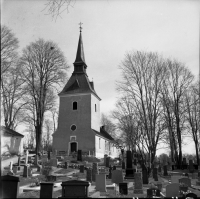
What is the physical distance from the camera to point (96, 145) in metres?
23.1

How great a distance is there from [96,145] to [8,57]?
64.2 ft

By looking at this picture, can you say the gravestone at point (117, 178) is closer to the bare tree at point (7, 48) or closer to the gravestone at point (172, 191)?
the gravestone at point (172, 191)

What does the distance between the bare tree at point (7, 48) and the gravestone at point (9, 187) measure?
2.14 metres

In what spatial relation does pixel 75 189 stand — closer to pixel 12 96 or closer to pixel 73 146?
pixel 12 96

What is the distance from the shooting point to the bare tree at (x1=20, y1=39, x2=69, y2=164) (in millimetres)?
5844

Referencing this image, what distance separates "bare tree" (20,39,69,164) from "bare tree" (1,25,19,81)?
0.49 m

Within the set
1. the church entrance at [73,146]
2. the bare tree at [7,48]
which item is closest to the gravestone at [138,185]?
the bare tree at [7,48]

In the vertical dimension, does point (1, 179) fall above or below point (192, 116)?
below

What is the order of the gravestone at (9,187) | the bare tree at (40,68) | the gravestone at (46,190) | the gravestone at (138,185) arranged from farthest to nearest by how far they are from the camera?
the gravestone at (138,185)
the bare tree at (40,68)
the gravestone at (46,190)
the gravestone at (9,187)

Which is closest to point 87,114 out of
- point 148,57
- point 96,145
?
point 96,145

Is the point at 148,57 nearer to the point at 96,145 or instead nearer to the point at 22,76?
the point at 22,76

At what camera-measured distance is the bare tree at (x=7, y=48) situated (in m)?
4.41

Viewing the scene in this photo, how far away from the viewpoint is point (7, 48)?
457cm

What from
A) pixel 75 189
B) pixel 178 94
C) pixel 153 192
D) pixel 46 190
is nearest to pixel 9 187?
pixel 46 190
